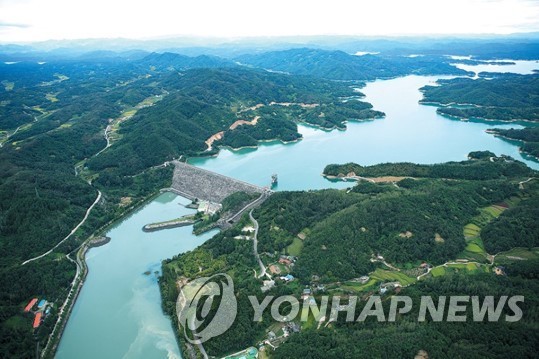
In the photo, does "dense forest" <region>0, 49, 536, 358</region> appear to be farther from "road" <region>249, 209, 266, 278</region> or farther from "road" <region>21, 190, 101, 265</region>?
"road" <region>249, 209, 266, 278</region>

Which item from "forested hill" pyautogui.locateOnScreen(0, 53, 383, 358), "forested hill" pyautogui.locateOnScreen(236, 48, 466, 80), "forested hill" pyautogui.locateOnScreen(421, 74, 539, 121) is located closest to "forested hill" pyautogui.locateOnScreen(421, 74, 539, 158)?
"forested hill" pyautogui.locateOnScreen(421, 74, 539, 121)

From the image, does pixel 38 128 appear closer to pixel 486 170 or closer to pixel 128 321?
pixel 128 321

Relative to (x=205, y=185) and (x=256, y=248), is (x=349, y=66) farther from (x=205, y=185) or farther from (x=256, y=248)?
(x=256, y=248)

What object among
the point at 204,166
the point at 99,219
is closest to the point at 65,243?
the point at 99,219

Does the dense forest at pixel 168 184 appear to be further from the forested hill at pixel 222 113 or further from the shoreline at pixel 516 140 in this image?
the shoreline at pixel 516 140

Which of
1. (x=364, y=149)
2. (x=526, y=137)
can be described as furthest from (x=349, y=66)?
(x=364, y=149)
